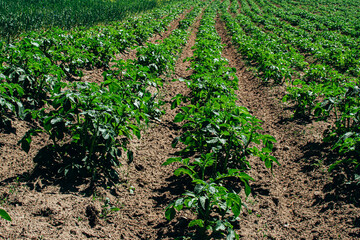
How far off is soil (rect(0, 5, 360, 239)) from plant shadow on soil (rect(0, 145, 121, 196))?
10 mm

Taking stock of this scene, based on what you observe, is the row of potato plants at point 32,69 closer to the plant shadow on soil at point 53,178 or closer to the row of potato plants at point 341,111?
the plant shadow on soil at point 53,178

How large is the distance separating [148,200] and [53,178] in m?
1.12

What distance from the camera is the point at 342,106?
408 centimetres

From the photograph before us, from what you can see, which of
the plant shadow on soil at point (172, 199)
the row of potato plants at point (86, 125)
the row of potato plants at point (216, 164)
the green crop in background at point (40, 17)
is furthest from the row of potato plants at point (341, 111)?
the green crop in background at point (40, 17)

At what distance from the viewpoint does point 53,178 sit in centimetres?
287

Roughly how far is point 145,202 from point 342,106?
346cm

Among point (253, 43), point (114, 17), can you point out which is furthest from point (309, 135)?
point (114, 17)

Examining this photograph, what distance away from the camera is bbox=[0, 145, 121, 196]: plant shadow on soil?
106 inches

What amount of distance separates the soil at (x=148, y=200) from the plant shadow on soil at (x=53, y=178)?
0.03 feet

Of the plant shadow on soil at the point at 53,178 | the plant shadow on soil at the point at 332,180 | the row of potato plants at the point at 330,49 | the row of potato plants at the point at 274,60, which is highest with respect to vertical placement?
the row of potato plants at the point at 330,49

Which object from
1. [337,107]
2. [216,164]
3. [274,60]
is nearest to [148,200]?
[216,164]

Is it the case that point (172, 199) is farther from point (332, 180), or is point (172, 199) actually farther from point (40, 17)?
point (40, 17)

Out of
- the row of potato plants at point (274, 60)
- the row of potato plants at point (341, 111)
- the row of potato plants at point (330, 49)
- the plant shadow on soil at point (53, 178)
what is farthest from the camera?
the row of potato plants at point (330, 49)

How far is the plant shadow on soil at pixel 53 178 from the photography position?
2.70 meters
